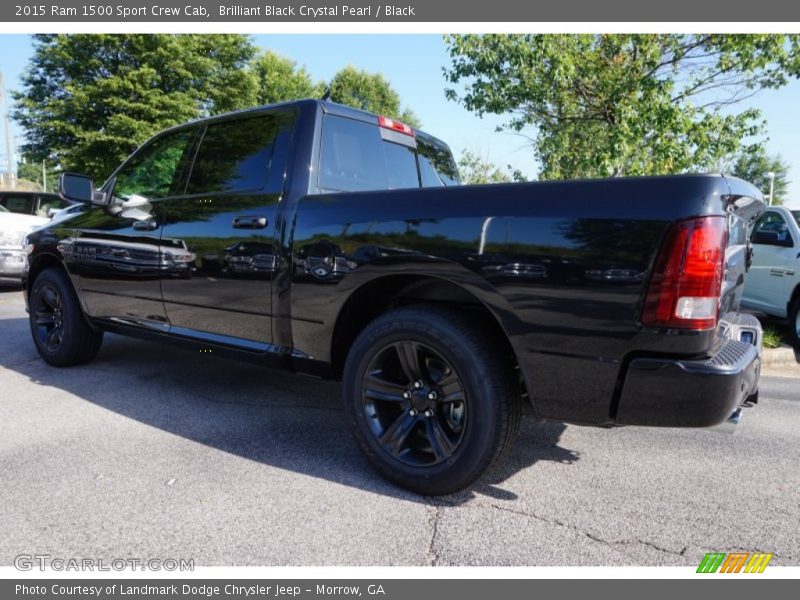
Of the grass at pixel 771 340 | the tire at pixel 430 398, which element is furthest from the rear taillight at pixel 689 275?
the grass at pixel 771 340

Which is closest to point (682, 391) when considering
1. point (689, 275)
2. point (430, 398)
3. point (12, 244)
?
point (689, 275)

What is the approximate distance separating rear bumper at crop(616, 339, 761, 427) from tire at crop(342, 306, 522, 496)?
0.50 metres

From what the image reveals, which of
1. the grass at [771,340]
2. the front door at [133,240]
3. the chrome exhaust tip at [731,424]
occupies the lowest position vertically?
the grass at [771,340]

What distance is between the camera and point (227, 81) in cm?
2159

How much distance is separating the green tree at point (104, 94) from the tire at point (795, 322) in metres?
18.4

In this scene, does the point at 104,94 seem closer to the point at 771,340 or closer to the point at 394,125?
the point at 394,125

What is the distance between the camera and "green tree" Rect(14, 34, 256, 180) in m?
18.8

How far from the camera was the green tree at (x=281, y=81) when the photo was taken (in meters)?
31.8

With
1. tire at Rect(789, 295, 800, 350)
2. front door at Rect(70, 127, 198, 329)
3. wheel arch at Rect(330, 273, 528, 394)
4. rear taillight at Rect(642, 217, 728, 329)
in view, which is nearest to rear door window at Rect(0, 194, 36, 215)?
front door at Rect(70, 127, 198, 329)

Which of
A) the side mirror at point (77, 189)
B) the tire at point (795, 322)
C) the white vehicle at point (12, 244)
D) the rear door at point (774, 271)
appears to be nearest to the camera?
the side mirror at point (77, 189)

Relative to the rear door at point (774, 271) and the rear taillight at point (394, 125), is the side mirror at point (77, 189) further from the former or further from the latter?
the rear door at point (774, 271)

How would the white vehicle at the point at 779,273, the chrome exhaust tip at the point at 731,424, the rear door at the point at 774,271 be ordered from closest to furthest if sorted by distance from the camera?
the chrome exhaust tip at the point at 731,424 < the white vehicle at the point at 779,273 < the rear door at the point at 774,271

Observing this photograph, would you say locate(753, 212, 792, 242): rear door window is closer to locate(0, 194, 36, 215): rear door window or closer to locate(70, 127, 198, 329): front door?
locate(70, 127, 198, 329): front door

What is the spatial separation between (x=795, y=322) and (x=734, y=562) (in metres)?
5.76
